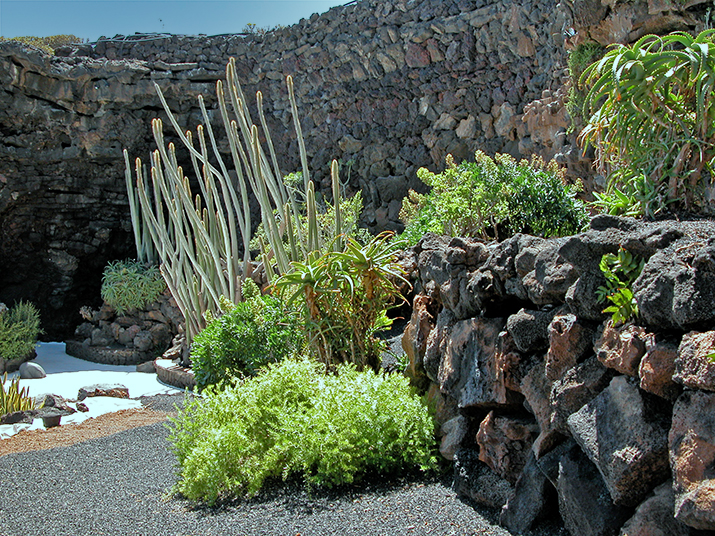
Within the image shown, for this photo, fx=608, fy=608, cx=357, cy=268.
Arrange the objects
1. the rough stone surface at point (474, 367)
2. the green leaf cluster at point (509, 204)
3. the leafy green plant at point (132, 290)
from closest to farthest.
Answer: the rough stone surface at point (474, 367), the green leaf cluster at point (509, 204), the leafy green plant at point (132, 290)

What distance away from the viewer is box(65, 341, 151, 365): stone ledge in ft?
31.1

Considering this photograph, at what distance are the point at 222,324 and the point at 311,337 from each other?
152cm

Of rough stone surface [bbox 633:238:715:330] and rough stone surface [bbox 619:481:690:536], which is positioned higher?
rough stone surface [bbox 633:238:715:330]

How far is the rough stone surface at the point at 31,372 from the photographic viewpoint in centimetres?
868

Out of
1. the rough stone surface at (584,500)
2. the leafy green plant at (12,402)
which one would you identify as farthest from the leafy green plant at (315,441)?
the leafy green plant at (12,402)

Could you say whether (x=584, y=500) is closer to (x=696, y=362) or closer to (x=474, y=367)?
(x=696, y=362)

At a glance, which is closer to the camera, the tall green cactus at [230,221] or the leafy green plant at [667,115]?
the leafy green plant at [667,115]

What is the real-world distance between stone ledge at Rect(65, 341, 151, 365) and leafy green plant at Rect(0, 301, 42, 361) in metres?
0.79

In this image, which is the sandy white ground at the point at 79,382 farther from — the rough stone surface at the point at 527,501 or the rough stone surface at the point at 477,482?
the rough stone surface at the point at 527,501

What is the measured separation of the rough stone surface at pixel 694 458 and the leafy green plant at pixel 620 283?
318 millimetres

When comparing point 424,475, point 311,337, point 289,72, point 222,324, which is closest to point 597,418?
point 424,475

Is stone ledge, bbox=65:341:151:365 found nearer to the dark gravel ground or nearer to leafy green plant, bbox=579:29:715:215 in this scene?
the dark gravel ground

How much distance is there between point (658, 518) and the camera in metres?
1.60

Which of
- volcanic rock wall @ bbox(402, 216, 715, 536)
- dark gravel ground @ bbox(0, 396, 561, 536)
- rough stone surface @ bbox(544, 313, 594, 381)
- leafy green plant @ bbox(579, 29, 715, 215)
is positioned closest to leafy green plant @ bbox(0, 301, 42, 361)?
dark gravel ground @ bbox(0, 396, 561, 536)
